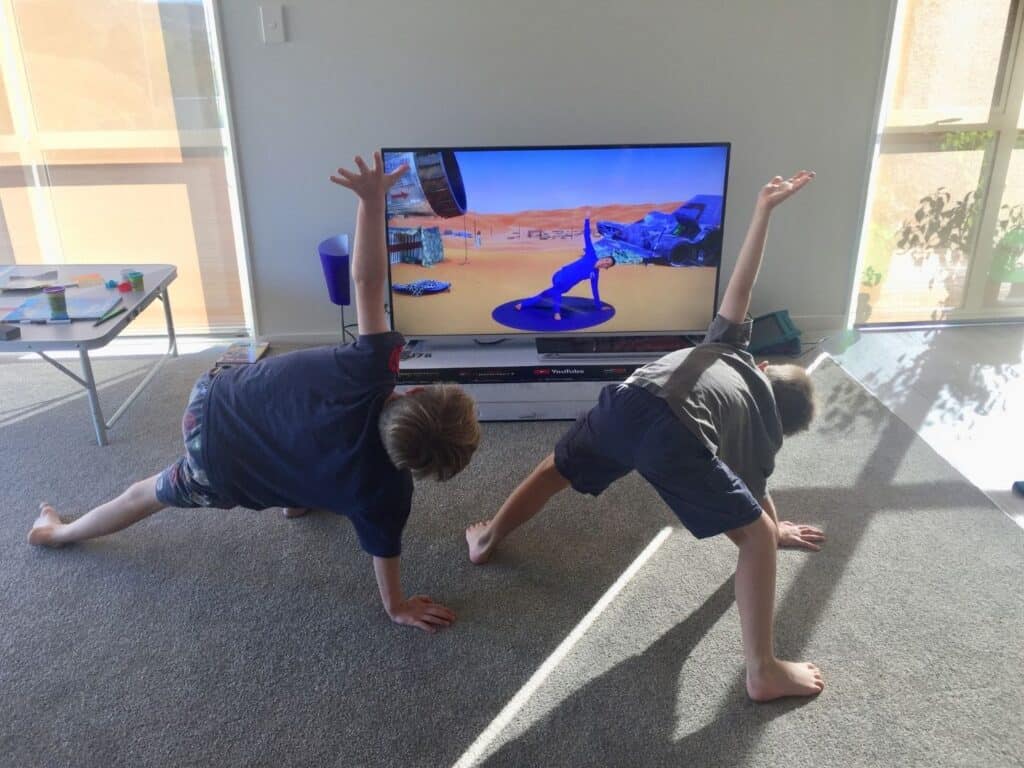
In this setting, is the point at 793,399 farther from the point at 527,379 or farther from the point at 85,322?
the point at 85,322

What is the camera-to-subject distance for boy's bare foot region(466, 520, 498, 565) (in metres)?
2.37

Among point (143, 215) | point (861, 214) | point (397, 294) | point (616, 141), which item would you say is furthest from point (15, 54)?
point (861, 214)

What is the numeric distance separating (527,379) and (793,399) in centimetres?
138

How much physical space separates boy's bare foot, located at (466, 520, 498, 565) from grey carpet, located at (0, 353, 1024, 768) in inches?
2.0

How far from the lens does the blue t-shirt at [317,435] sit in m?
1.85

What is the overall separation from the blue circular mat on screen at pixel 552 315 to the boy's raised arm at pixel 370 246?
1531 millimetres

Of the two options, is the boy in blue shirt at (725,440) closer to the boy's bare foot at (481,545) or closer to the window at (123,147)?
the boy's bare foot at (481,545)

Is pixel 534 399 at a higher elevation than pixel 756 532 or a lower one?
lower

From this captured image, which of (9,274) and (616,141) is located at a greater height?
(616,141)

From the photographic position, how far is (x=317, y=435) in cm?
186

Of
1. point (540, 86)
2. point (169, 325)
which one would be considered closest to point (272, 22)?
point (540, 86)

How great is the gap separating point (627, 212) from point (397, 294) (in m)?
0.99

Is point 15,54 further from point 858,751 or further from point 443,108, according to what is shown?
point 858,751

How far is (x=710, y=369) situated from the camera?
187 centimetres
